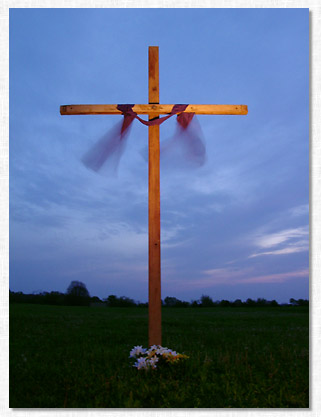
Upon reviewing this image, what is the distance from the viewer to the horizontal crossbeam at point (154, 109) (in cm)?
556

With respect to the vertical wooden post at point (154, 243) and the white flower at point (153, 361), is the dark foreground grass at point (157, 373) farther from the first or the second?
the vertical wooden post at point (154, 243)

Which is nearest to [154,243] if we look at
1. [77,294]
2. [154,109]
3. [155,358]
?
[155,358]

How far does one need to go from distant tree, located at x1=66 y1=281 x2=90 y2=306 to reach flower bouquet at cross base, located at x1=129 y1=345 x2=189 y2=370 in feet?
32.8

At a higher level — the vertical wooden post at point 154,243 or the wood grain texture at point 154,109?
the wood grain texture at point 154,109

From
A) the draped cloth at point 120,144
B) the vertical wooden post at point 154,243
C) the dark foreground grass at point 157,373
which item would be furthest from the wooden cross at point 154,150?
the dark foreground grass at point 157,373

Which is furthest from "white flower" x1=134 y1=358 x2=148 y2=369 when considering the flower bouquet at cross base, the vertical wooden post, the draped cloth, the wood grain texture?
the wood grain texture

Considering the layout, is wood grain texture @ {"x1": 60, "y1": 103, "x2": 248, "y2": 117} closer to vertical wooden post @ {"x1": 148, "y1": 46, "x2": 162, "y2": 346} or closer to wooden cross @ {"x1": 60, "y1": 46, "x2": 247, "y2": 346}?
wooden cross @ {"x1": 60, "y1": 46, "x2": 247, "y2": 346}

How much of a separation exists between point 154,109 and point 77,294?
11041 millimetres

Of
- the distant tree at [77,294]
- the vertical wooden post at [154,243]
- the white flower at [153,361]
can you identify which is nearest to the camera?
the white flower at [153,361]

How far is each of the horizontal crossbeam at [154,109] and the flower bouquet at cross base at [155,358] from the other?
11.7 ft

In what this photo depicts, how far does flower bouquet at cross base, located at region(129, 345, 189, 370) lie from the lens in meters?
4.58

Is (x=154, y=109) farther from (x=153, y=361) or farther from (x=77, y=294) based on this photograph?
(x=77, y=294)

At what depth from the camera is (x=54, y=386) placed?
13.7 feet
